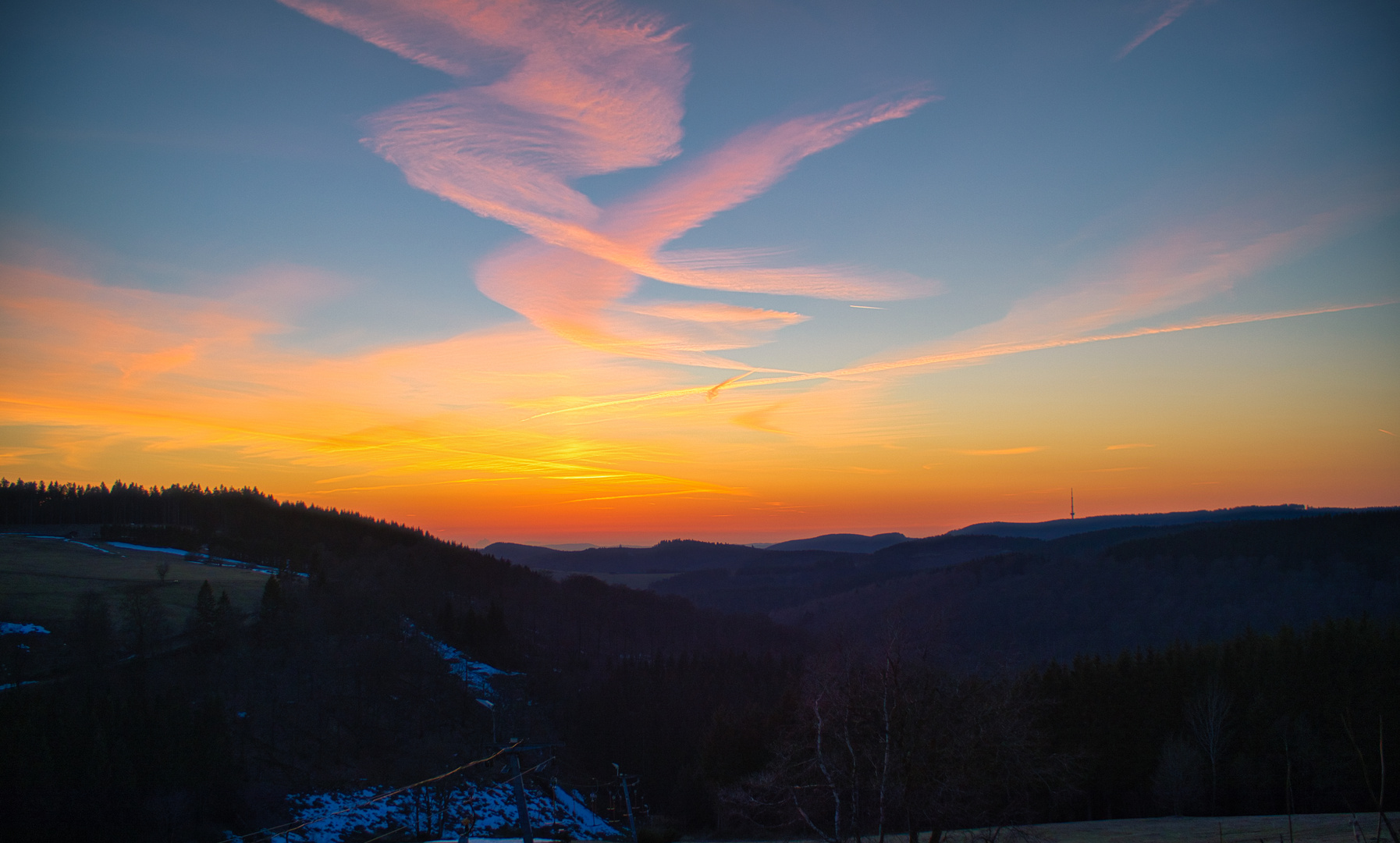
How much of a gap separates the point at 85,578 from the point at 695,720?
83.1 m

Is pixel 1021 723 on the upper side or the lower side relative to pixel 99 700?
upper

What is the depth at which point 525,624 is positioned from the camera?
142875mm

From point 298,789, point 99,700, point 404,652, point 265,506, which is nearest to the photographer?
point 99,700

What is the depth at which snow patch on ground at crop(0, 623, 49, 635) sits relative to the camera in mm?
72938

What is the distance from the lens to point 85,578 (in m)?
100

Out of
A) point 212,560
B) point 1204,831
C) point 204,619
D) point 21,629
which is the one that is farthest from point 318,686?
point 1204,831

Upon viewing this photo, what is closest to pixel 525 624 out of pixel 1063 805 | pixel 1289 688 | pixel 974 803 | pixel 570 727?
pixel 570 727

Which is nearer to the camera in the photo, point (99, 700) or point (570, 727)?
point (99, 700)

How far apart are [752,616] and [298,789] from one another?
126015mm

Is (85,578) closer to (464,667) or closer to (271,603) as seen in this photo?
(271,603)

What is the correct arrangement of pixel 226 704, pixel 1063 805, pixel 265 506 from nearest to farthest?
pixel 1063 805 → pixel 226 704 → pixel 265 506

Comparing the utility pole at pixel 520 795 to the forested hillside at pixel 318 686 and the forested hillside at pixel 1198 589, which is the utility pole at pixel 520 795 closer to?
the forested hillside at pixel 318 686

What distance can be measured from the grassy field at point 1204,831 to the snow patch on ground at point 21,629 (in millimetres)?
86923

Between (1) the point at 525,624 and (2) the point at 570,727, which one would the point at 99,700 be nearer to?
(2) the point at 570,727
